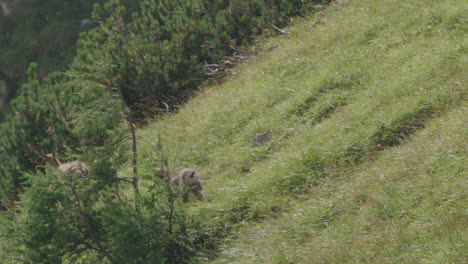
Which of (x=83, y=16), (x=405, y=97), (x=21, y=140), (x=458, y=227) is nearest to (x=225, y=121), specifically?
(x=405, y=97)

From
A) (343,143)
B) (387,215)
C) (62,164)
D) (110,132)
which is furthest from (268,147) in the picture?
(62,164)

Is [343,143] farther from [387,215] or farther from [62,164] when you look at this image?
[62,164]

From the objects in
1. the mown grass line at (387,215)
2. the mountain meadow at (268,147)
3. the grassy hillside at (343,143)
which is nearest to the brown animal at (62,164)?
the mountain meadow at (268,147)

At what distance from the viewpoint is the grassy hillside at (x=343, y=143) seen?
7.86 metres

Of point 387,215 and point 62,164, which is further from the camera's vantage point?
point 62,164

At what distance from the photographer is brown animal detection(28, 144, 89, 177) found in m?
12.6

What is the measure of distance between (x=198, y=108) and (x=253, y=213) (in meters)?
6.00

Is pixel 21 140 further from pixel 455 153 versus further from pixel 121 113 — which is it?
pixel 455 153

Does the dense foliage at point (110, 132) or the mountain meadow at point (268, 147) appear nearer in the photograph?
the mountain meadow at point (268, 147)

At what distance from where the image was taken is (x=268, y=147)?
11.6 meters

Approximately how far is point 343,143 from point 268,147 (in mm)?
1755

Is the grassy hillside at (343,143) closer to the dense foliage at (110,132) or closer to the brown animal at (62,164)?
the dense foliage at (110,132)

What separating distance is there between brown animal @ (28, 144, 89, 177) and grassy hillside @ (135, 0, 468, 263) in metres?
1.76

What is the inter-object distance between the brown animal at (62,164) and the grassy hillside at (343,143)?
1.76 metres
